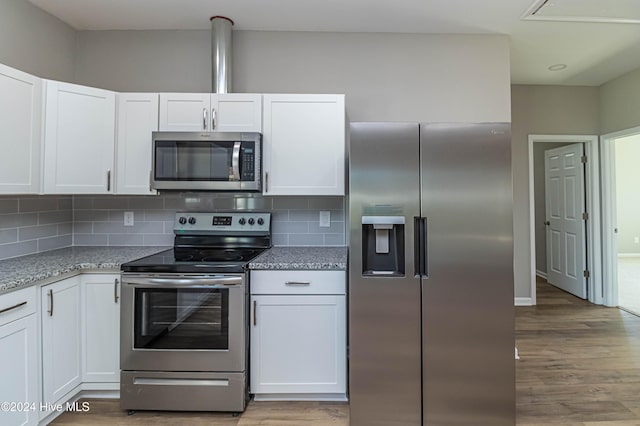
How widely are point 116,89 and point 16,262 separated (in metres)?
1.49

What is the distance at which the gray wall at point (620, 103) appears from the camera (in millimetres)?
3645

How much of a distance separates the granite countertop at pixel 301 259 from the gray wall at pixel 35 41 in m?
2.07

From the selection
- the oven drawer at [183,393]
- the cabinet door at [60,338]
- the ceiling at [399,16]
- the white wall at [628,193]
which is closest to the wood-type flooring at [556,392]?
the oven drawer at [183,393]

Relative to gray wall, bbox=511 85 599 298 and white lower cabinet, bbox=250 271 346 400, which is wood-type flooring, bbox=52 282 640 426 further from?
gray wall, bbox=511 85 599 298

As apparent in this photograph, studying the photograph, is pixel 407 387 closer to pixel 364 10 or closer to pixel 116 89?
pixel 364 10

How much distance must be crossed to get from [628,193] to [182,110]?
326 inches

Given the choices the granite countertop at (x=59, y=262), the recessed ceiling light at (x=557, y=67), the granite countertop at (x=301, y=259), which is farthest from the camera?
the recessed ceiling light at (x=557, y=67)

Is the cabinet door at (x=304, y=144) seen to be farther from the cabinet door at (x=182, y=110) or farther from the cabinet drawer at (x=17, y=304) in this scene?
the cabinet drawer at (x=17, y=304)

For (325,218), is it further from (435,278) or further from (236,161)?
(435,278)

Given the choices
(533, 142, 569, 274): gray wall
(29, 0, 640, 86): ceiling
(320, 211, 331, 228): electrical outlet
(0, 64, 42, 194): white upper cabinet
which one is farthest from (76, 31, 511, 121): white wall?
(533, 142, 569, 274): gray wall

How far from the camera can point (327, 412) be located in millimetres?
2078

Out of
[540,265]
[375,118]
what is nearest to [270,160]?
[375,118]

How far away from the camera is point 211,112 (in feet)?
7.89

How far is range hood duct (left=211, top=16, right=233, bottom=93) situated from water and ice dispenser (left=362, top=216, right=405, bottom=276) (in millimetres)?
1574
